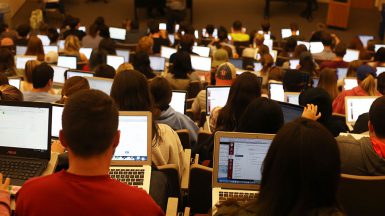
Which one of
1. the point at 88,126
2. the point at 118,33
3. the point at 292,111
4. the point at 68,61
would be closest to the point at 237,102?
the point at 292,111

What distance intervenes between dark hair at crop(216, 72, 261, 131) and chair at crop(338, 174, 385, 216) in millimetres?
1105

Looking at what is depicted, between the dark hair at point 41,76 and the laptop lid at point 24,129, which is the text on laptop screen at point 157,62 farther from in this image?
the laptop lid at point 24,129

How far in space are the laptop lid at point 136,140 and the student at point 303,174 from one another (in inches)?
51.2

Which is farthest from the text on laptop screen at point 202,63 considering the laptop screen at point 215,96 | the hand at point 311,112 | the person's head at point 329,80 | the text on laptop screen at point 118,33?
the hand at point 311,112

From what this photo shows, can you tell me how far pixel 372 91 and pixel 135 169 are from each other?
10.9 feet

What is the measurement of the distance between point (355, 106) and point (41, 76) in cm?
286

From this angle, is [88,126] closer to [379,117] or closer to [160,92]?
[379,117]

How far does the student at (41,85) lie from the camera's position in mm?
4789

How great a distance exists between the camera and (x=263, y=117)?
3.15m

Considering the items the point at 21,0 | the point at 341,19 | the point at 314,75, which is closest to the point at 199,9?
the point at 341,19

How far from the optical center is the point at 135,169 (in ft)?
10.1

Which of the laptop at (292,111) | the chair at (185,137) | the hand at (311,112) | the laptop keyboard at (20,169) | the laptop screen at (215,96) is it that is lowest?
the chair at (185,137)

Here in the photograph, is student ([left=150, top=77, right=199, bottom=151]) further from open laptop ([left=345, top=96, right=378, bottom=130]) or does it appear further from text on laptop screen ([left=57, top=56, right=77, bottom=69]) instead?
text on laptop screen ([left=57, top=56, right=77, bottom=69])

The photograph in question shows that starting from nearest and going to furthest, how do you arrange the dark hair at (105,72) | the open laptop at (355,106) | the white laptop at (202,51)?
the open laptop at (355,106), the dark hair at (105,72), the white laptop at (202,51)
